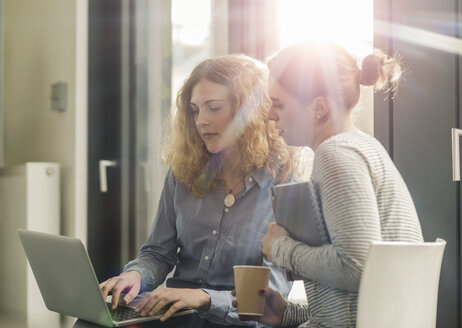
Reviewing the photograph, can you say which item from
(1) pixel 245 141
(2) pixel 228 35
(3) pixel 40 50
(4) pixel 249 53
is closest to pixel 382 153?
(1) pixel 245 141

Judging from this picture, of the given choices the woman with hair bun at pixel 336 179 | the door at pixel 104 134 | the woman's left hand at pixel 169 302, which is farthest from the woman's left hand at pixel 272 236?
the door at pixel 104 134

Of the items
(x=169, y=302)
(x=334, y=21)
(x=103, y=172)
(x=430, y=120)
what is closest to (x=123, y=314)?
(x=169, y=302)

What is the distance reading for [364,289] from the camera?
85 cm

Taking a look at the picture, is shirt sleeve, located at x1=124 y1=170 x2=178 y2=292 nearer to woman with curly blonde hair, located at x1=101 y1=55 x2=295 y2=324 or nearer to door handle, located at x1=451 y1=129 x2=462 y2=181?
woman with curly blonde hair, located at x1=101 y1=55 x2=295 y2=324

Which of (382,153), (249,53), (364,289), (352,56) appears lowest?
(364,289)

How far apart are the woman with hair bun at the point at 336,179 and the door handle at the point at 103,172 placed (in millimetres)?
1570

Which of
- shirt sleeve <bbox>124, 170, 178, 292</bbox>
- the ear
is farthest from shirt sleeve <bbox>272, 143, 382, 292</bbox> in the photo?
shirt sleeve <bbox>124, 170, 178, 292</bbox>

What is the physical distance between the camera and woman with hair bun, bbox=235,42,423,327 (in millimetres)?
868

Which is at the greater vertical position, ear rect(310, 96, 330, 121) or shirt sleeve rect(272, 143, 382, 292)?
ear rect(310, 96, 330, 121)

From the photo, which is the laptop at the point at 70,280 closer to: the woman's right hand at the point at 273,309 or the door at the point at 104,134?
the woman's right hand at the point at 273,309

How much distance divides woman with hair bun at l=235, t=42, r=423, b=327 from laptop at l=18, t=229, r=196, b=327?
283mm

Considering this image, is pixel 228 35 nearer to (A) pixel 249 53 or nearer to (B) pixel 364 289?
(A) pixel 249 53

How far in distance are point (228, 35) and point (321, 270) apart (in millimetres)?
1356

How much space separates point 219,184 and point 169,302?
15.7 inches
